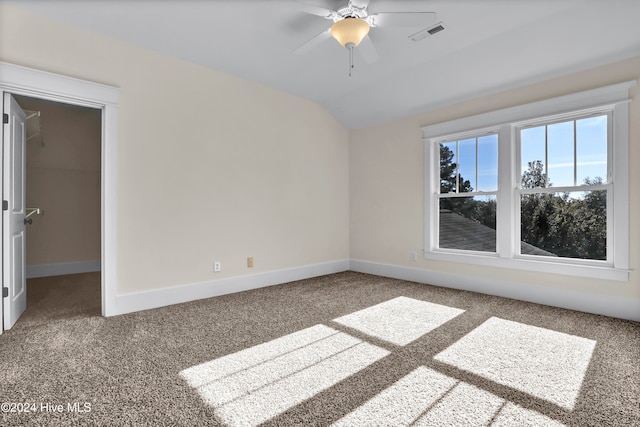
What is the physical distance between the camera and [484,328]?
265 cm

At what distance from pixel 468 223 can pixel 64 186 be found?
248 inches

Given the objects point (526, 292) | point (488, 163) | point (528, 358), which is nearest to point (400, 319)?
point (528, 358)

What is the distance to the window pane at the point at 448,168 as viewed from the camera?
421 centimetres

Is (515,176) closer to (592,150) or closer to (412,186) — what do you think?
(592,150)

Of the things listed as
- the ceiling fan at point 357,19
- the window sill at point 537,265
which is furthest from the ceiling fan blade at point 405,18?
the window sill at point 537,265

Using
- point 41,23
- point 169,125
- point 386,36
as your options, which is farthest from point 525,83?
point 41,23

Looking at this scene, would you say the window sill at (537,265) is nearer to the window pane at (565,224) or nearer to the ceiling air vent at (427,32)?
the window pane at (565,224)

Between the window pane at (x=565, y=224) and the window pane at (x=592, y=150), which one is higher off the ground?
the window pane at (x=592, y=150)

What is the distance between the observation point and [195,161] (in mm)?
3529

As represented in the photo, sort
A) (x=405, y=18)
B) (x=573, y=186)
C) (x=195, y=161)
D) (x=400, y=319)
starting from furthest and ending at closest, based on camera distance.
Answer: (x=195, y=161) → (x=573, y=186) → (x=400, y=319) → (x=405, y=18)

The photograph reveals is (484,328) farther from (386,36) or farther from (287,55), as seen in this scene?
(287,55)

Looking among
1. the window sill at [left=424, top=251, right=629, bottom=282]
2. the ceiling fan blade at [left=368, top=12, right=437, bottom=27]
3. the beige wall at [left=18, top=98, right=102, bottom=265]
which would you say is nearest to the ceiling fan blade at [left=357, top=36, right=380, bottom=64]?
the ceiling fan blade at [left=368, top=12, right=437, bottom=27]

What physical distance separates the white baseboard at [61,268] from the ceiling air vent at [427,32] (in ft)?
19.3

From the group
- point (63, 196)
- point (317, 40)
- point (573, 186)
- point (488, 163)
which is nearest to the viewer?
point (317, 40)
